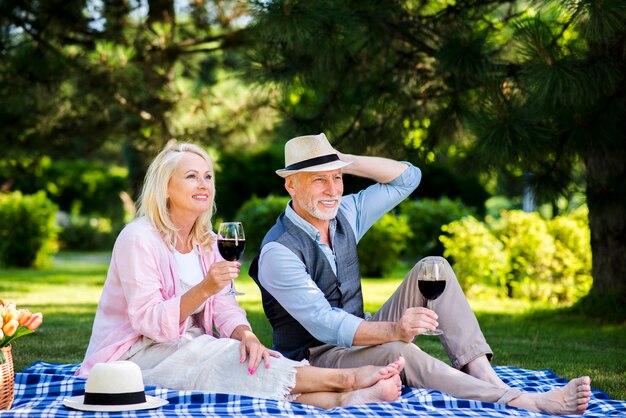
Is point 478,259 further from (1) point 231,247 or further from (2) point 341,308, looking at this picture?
(1) point 231,247

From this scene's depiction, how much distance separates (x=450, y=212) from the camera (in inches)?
558

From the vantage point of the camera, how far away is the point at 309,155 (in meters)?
4.29

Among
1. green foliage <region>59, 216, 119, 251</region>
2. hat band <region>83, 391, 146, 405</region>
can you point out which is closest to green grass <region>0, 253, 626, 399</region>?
hat band <region>83, 391, 146, 405</region>

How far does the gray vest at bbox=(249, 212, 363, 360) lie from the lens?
13.8 feet

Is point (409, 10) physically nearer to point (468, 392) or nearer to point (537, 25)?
point (537, 25)

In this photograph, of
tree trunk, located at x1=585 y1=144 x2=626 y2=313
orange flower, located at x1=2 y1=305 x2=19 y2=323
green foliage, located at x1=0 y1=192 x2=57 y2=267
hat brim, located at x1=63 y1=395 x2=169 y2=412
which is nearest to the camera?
hat brim, located at x1=63 y1=395 x2=169 y2=412

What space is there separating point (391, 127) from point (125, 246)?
3672 millimetres

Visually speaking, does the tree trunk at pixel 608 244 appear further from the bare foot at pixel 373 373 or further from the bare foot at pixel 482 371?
the bare foot at pixel 373 373

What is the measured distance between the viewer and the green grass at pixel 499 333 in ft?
18.6

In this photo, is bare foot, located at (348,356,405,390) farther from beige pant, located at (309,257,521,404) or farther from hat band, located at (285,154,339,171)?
hat band, located at (285,154,339,171)

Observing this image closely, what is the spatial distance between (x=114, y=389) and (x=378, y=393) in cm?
103

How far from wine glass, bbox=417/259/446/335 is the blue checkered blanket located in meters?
0.44

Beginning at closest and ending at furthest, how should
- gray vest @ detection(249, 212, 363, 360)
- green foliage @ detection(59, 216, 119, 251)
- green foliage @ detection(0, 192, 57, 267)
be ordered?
gray vest @ detection(249, 212, 363, 360), green foliage @ detection(0, 192, 57, 267), green foliage @ detection(59, 216, 119, 251)

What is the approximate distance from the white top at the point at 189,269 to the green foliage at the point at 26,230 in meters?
9.74
